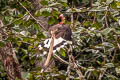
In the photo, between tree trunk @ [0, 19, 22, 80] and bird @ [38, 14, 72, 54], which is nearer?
bird @ [38, 14, 72, 54]

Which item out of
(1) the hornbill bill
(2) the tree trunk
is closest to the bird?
(1) the hornbill bill

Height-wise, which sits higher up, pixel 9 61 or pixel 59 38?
pixel 59 38

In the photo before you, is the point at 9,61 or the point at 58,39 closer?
the point at 58,39

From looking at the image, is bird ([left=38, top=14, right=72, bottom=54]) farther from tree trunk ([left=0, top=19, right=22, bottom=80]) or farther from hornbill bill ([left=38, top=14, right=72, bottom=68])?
tree trunk ([left=0, top=19, right=22, bottom=80])

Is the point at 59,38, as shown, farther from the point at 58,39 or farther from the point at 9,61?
the point at 9,61

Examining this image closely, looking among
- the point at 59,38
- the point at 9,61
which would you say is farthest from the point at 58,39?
the point at 9,61

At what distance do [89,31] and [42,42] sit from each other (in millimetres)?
393

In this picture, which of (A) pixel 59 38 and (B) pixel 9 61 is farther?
(B) pixel 9 61

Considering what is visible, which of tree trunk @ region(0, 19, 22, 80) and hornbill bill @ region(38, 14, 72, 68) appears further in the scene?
tree trunk @ region(0, 19, 22, 80)

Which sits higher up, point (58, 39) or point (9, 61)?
point (58, 39)

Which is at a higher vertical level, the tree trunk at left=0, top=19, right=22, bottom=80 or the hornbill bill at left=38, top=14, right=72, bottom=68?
the hornbill bill at left=38, top=14, right=72, bottom=68

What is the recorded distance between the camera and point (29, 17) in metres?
1.54

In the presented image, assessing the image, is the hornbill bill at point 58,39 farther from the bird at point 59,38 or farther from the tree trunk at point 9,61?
the tree trunk at point 9,61

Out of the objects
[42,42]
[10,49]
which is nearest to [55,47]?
[42,42]
